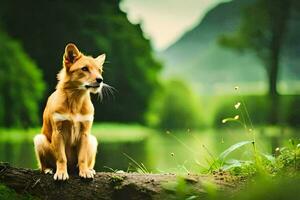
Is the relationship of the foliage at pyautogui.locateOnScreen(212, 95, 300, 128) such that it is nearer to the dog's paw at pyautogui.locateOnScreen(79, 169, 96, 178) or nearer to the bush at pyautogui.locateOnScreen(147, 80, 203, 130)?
the bush at pyautogui.locateOnScreen(147, 80, 203, 130)

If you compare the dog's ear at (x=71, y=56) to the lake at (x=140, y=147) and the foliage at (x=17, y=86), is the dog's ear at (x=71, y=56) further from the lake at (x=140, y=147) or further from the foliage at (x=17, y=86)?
the foliage at (x=17, y=86)

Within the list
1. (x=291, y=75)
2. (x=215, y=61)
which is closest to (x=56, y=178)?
(x=291, y=75)

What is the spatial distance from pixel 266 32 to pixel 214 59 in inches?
268

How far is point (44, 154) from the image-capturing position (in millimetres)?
4883

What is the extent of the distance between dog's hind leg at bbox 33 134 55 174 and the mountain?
19.8 meters

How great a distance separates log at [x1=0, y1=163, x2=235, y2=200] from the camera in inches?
181

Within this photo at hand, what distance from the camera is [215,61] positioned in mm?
32312

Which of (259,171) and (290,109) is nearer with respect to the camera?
(259,171)

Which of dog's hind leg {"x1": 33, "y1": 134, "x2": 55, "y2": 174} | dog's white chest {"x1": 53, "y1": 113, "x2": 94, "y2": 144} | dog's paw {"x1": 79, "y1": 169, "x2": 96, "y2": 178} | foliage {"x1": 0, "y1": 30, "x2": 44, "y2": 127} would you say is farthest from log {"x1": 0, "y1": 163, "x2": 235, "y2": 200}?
foliage {"x1": 0, "y1": 30, "x2": 44, "y2": 127}

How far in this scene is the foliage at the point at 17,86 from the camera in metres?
19.9

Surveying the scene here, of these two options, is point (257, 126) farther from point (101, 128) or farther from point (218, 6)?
point (218, 6)

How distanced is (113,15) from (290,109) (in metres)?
8.24

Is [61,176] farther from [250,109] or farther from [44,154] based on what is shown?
[250,109]

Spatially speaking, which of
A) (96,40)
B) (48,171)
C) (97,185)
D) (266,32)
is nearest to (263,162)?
(97,185)
